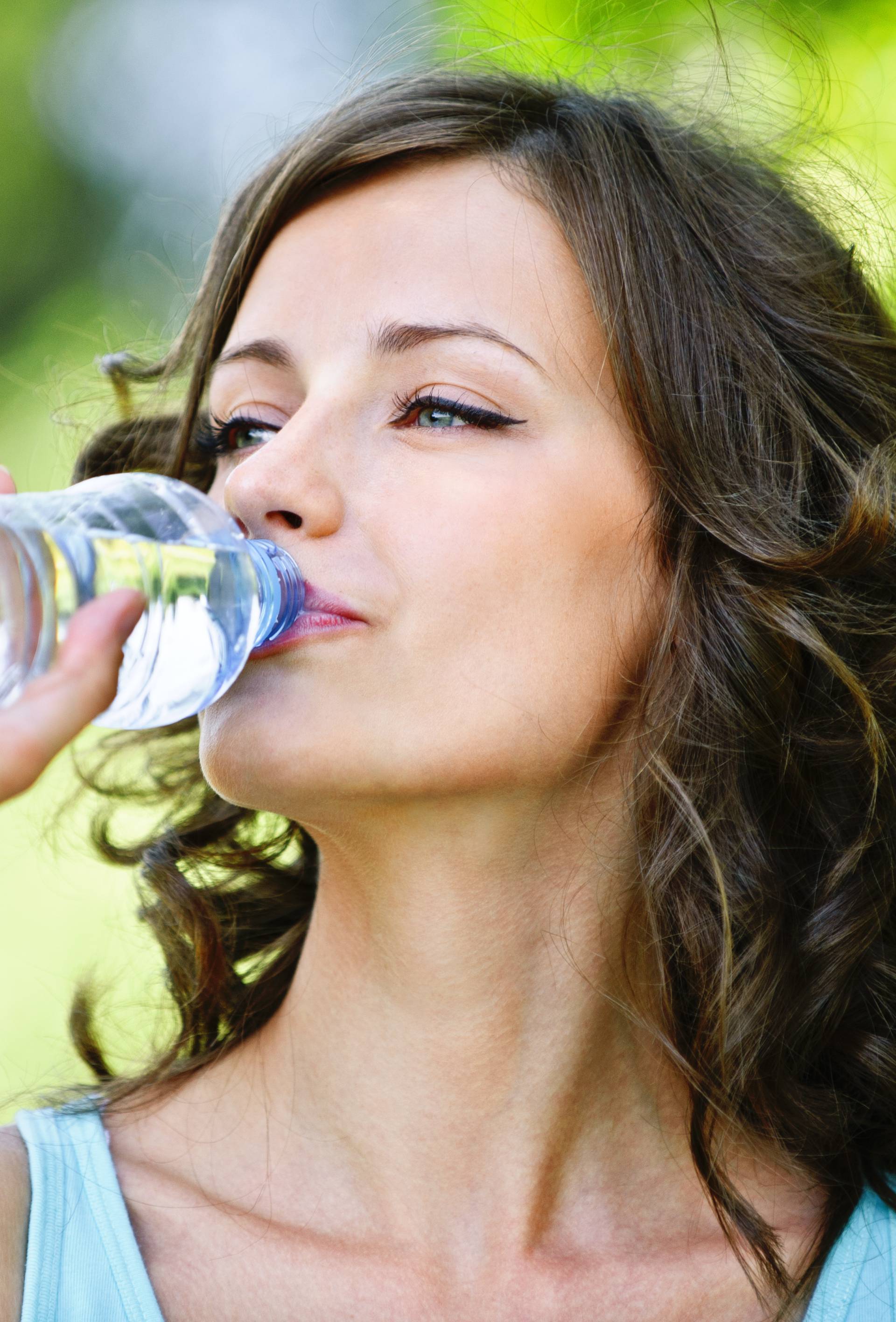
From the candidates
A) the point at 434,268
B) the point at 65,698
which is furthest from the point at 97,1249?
the point at 434,268

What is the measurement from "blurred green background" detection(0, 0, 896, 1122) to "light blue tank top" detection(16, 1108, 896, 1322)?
26 cm

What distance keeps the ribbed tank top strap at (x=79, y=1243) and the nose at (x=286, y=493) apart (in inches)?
36.0

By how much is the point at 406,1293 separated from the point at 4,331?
6.54 meters

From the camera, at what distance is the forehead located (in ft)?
6.13

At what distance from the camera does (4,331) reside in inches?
289

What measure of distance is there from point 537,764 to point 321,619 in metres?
0.37

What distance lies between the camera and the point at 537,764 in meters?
1.86

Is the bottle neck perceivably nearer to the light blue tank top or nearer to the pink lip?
the pink lip

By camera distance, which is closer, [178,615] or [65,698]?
[65,698]

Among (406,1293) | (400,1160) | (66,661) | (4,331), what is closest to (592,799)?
(400,1160)

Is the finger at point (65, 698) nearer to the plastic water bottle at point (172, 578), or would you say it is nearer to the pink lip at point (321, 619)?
the plastic water bottle at point (172, 578)

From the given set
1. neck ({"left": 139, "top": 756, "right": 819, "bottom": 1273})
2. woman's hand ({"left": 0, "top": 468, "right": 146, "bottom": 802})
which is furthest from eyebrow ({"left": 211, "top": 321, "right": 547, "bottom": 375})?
woman's hand ({"left": 0, "top": 468, "right": 146, "bottom": 802})

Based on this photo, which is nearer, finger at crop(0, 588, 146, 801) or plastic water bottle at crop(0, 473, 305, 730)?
finger at crop(0, 588, 146, 801)

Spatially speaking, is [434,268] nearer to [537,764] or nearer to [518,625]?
[518,625]
